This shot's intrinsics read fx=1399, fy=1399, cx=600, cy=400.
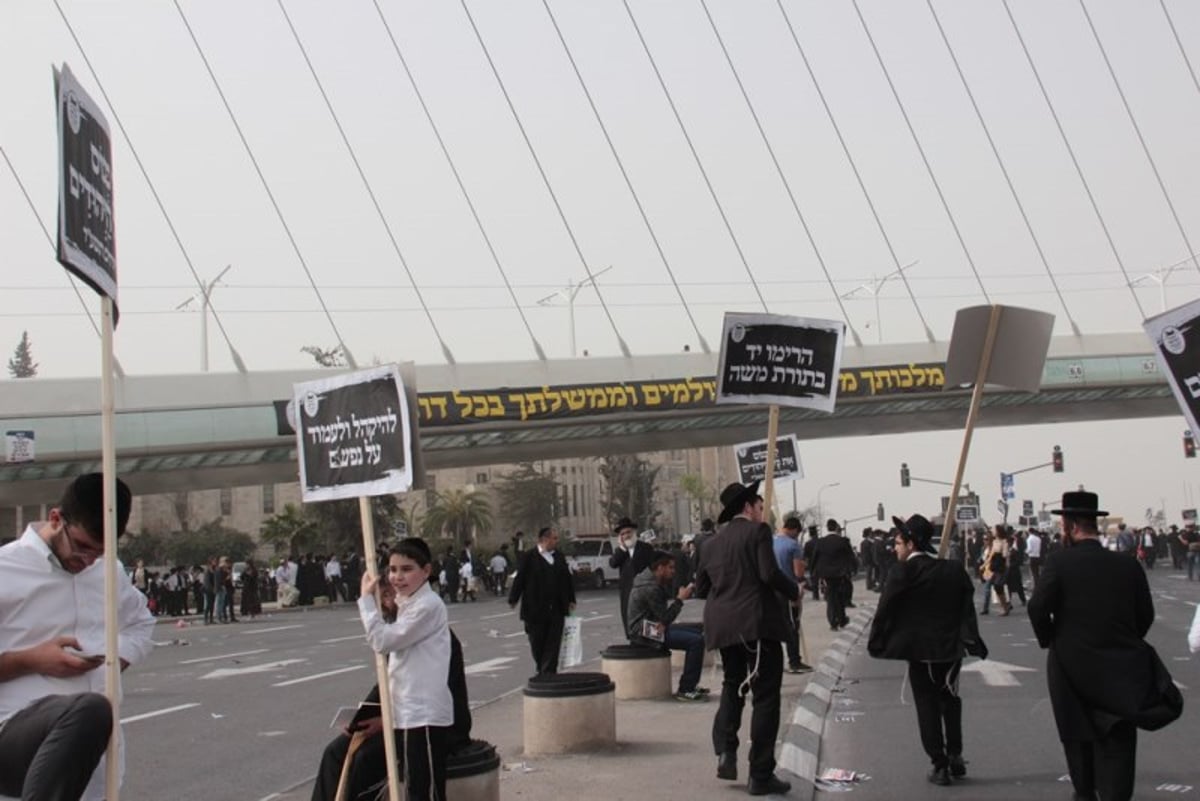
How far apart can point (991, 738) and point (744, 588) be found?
10.8ft

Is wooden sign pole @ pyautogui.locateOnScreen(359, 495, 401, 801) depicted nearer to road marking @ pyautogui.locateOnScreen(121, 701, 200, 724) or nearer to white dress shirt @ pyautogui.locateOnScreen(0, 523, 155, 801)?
white dress shirt @ pyautogui.locateOnScreen(0, 523, 155, 801)

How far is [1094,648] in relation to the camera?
6719 mm

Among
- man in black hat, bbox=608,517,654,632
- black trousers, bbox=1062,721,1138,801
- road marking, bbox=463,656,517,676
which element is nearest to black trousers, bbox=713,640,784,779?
black trousers, bbox=1062,721,1138,801

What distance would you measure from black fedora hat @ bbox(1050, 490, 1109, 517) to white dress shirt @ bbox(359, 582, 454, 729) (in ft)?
10.3

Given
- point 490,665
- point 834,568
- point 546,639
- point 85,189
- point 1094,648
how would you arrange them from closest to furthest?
point 85,189 → point 1094,648 → point 546,639 → point 490,665 → point 834,568

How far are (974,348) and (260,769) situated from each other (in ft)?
19.2

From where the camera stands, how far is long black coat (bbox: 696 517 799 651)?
25.7ft

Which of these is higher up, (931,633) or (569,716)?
(931,633)

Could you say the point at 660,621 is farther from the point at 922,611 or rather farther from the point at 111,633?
the point at 111,633

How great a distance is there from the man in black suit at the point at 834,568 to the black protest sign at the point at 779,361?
401 inches

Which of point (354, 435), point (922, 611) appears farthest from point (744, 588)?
point (354, 435)

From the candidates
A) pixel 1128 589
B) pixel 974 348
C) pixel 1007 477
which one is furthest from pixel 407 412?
pixel 1007 477

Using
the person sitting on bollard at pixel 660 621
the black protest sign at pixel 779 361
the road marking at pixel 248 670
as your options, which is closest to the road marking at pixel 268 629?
the road marking at pixel 248 670

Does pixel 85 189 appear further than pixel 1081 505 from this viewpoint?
No
